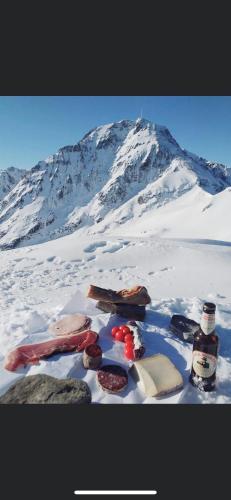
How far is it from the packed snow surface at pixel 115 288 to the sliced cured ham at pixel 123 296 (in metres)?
0.26

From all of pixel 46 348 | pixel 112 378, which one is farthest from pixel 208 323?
pixel 46 348

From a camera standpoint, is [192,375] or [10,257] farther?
[10,257]

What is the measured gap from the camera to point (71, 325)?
16.5ft

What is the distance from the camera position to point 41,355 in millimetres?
4262

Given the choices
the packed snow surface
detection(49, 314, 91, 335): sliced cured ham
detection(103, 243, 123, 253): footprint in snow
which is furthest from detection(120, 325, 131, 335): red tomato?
detection(103, 243, 123, 253): footprint in snow

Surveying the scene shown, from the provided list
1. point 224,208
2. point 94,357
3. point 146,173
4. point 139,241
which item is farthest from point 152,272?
point 146,173

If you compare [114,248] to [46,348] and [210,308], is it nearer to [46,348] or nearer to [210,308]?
[46,348]

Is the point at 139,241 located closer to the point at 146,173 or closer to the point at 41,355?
the point at 41,355

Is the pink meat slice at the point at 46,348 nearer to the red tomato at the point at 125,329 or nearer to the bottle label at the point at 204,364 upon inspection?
the red tomato at the point at 125,329

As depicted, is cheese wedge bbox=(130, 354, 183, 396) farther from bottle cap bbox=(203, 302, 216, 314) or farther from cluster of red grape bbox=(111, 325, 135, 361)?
bottle cap bbox=(203, 302, 216, 314)

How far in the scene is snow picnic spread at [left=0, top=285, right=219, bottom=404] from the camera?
3469 millimetres

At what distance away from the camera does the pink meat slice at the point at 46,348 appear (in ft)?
13.8
